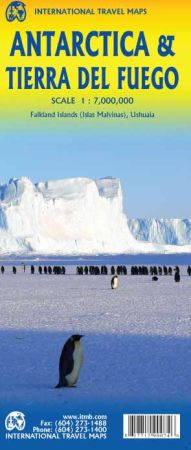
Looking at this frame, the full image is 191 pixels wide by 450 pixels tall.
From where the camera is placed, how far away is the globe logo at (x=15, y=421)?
187 inches

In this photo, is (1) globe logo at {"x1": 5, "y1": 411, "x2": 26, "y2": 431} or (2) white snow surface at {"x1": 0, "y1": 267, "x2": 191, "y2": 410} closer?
(1) globe logo at {"x1": 5, "y1": 411, "x2": 26, "y2": 431}

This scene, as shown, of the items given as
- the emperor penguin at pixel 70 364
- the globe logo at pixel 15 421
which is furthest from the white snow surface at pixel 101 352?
the globe logo at pixel 15 421

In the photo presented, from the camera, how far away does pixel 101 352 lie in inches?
314

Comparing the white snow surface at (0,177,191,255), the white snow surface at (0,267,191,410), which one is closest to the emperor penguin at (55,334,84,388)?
the white snow surface at (0,267,191,410)

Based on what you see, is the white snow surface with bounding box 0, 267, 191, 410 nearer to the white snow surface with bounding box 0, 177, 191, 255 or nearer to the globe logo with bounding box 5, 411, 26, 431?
the globe logo with bounding box 5, 411, 26, 431

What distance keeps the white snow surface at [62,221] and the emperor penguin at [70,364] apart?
3731 inches

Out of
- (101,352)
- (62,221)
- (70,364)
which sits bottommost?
(101,352)

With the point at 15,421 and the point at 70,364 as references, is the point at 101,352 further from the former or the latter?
the point at 15,421

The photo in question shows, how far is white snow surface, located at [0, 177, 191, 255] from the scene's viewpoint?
103m

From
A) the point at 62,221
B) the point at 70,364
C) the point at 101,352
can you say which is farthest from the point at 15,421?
the point at 62,221

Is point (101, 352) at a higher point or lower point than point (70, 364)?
lower

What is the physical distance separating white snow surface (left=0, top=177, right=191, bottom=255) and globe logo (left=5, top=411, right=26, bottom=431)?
96.1 meters

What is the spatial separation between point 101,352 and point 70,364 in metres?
1.90

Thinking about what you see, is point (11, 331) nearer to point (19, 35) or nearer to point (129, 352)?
point (129, 352)
